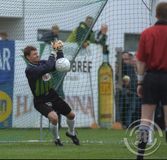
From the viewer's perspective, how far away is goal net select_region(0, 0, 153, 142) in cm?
1628

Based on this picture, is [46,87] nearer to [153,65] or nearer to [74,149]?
[74,149]

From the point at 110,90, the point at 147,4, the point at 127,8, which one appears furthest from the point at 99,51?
the point at 147,4

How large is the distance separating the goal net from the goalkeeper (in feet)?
3.86

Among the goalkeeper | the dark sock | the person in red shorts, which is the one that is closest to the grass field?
the goalkeeper

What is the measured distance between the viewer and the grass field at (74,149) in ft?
37.9

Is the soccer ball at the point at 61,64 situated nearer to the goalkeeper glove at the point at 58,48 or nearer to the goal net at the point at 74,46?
the goalkeeper glove at the point at 58,48

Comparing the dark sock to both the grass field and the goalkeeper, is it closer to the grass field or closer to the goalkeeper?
the grass field

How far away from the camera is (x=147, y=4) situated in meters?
16.7

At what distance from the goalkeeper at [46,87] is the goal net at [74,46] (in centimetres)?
118

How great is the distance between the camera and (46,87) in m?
14.2

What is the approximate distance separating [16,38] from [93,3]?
2.79 metres

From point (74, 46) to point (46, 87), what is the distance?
2192 millimetres

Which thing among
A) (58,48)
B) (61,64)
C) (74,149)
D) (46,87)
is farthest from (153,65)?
(46,87)

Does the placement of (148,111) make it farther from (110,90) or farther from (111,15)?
(110,90)
